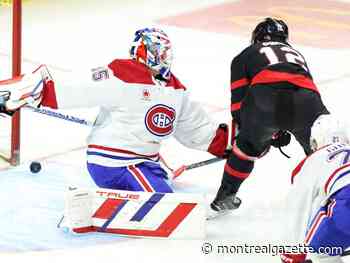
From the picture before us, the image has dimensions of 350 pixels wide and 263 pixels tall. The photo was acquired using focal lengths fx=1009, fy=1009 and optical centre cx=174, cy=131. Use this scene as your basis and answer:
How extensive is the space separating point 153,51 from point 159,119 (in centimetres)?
25

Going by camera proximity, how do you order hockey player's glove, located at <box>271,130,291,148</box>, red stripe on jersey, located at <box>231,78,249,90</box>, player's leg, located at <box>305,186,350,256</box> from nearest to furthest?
1. player's leg, located at <box>305,186,350,256</box>
2. red stripe on jersey, located at <box>231,78,249,90</box>
3. hockey player's glove, located at <box>271,130,291,148</box>

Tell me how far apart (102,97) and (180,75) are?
2.16 metres

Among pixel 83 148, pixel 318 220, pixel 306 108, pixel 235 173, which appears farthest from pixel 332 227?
pixel 83 148

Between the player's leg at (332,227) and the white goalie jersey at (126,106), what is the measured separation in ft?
3.56

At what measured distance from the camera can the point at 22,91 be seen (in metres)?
3.52

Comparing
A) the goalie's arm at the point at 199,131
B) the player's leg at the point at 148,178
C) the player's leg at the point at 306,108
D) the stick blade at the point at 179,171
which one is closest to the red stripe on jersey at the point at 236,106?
the goalie's arm at the point at 199,131

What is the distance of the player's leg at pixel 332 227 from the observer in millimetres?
2623

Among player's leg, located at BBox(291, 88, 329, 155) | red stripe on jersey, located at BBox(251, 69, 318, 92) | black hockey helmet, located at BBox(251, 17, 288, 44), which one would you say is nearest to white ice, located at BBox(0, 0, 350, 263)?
player's leg, located at BBox(291, 88, 329, 155)

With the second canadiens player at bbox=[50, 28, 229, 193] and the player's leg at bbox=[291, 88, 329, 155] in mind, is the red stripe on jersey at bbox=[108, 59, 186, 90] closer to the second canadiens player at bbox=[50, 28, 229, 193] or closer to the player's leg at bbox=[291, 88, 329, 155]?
the second canadiens player at bbox=[50, 28, 229, 193]

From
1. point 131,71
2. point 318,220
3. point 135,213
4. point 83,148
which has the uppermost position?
point 131,71

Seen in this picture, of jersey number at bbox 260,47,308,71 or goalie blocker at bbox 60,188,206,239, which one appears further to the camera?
jersey number at bbox 260,47,308,71

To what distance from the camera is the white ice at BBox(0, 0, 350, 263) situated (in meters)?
3.48

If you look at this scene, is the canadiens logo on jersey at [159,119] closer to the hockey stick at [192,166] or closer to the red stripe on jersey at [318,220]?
the hockey stick at [192,166]

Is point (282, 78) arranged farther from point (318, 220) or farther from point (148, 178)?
point (318, 220)
